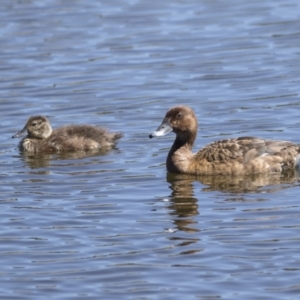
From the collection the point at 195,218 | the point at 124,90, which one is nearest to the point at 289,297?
the point at 195,218

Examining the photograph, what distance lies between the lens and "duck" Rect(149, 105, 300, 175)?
1185cm

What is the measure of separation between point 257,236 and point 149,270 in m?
1.18

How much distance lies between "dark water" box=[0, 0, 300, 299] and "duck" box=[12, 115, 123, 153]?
0.84 ft

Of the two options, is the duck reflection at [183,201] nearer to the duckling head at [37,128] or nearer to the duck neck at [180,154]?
the duck neck at [180,154]

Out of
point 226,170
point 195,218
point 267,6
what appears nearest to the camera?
point 195,218

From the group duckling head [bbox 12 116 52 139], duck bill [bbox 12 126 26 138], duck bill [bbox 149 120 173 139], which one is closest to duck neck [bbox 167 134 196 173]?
duck bill [bbox 149 120 173 139]

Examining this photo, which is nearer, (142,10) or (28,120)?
(28,120)

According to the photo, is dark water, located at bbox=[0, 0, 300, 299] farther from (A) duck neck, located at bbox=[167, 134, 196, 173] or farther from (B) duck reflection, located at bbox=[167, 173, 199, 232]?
(A) duck neck, located at bbox=[167, 134, 196, 173]

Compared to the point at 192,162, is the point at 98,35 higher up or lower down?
higher up

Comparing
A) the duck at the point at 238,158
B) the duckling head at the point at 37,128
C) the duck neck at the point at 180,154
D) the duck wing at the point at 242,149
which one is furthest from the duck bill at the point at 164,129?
the duckling head at the point at 37,128

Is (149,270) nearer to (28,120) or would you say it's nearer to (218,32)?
(28,120)

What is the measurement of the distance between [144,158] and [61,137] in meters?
1.30

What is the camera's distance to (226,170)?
11.9 m

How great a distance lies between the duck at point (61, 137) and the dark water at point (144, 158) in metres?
0.26
